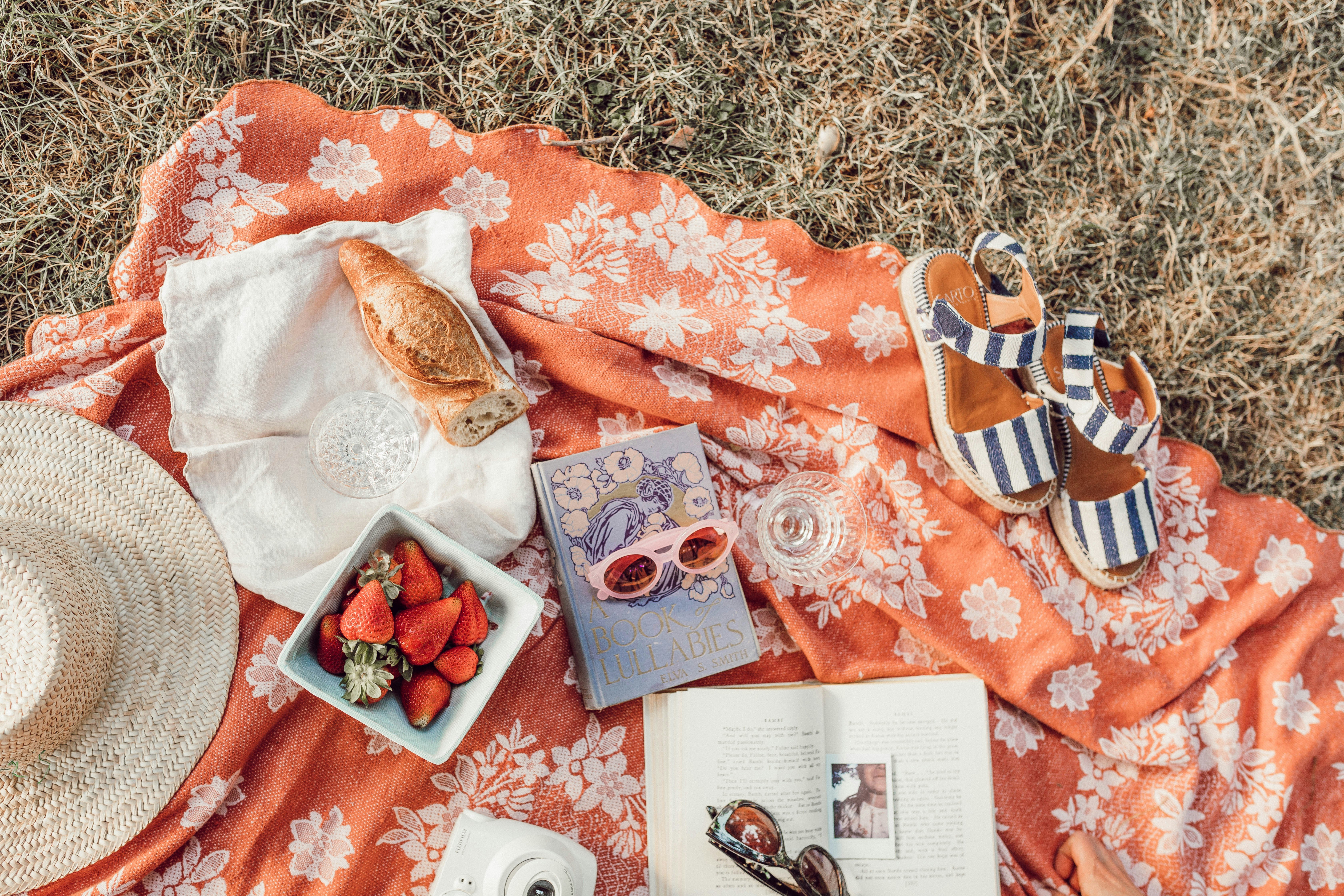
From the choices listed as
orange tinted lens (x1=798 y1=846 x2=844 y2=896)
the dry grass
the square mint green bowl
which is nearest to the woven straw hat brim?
the square mint green bowl

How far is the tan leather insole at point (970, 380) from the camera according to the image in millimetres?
1535

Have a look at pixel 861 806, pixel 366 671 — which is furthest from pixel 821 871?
pixel 366 671

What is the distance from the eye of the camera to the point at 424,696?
3.90ft

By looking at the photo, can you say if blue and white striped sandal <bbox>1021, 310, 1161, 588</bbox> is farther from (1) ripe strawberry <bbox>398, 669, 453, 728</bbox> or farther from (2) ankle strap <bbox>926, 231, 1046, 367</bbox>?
(1) ripe strawberry <bbox>398, 669, 453, 728</bbox>

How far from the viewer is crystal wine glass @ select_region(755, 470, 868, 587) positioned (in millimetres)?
1465

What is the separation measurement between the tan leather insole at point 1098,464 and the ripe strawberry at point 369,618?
1236 mm

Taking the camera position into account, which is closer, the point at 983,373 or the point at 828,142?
the point at 983,373

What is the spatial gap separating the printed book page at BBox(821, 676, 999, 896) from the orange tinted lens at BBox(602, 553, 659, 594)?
36 cm

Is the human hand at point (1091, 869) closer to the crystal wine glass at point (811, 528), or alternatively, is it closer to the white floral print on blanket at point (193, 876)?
the crystal wine glass at point (811, 528)

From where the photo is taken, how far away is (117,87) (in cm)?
155

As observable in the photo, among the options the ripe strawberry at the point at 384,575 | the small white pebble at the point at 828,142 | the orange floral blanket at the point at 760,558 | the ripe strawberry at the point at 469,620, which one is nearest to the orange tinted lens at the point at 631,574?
the orange floral blanket at the point at 760,558

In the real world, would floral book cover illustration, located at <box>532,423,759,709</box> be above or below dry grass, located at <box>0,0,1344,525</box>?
below

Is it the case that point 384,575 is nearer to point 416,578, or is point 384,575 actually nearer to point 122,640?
point 416,578

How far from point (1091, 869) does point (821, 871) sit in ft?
1.62
